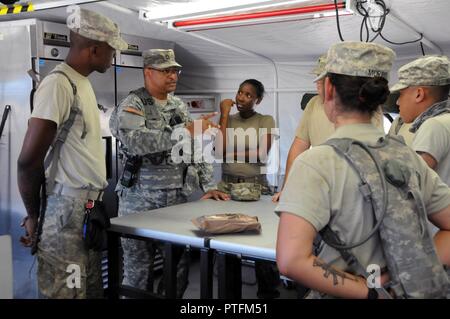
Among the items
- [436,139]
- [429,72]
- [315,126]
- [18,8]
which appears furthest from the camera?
[18,8]

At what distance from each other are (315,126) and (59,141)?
5.06ft

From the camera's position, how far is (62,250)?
194 cm

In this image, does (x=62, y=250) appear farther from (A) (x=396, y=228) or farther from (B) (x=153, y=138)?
(A) (x=396, y=228)

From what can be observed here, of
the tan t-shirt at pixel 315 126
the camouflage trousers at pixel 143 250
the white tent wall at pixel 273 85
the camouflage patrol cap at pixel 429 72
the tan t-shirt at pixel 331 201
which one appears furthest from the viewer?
the white tent wall at pixel 273 85

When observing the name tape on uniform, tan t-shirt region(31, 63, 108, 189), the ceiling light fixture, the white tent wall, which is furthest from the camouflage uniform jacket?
the white tent wall

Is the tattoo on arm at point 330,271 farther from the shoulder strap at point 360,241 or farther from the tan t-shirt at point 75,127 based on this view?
the tan t-shirt at point 75,127

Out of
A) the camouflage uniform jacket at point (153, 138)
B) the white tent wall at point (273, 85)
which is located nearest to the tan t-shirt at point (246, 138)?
the camouflage uniform jacket at point (153, 138)

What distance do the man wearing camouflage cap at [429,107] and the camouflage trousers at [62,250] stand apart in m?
1.43

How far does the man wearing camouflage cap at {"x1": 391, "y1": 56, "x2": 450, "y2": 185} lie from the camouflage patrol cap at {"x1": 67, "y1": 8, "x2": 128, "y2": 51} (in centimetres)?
129

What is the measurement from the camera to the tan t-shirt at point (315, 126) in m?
2.81

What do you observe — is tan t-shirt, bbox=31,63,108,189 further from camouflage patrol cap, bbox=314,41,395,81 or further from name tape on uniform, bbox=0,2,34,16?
name tape on uniform, bbox=0,2,34,16

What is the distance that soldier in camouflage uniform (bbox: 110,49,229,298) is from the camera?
2.54 metres

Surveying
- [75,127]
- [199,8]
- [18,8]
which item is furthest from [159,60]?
[18,8]
